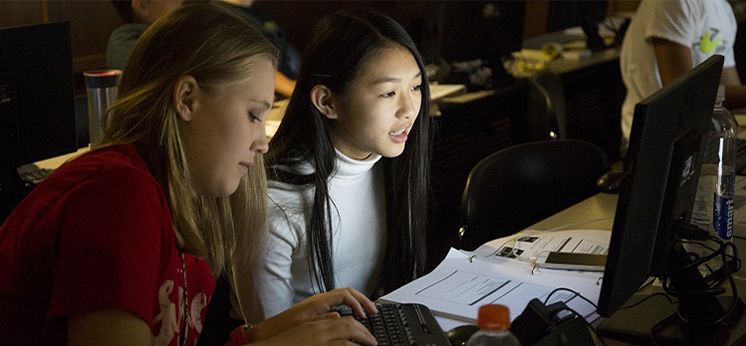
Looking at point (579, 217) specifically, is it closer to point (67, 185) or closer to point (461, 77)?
point (67, 185)

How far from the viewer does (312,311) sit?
131cm

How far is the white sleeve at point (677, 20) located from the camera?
2.83 meters

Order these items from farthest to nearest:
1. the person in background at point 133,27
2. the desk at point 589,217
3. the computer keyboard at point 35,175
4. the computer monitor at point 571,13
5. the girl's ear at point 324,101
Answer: the computer monitor at point 571,13 → the person in background at point 133,27 → the computer keyboard at point 35,175 → the desk at point 589,217 → the girl's ear at point 324,101

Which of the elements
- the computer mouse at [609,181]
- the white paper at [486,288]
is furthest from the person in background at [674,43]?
the white paper at [486,288]

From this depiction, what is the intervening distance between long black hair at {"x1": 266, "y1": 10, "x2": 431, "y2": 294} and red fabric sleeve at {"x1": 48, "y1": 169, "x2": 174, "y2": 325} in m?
0.69

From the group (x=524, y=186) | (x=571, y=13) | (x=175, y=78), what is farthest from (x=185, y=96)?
(x=571, y=13)

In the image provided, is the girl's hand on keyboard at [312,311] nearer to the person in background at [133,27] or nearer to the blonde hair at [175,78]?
the blonde hair at [175,78]

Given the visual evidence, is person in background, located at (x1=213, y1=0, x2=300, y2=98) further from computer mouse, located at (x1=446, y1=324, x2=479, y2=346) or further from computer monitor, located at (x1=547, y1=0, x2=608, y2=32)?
computer mouse, located at (x1=446, y1=324, x2=479, y2=346)

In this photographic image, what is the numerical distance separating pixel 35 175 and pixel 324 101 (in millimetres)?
1096

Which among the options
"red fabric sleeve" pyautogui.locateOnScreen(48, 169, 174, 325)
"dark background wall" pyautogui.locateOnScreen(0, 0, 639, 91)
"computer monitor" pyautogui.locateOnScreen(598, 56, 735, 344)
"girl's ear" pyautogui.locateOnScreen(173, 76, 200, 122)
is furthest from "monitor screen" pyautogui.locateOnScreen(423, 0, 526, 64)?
"red fabric sleeve" pyautogui.locateOnScreen(48, 169, 174, 325)

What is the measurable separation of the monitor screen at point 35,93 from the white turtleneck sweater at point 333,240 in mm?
749

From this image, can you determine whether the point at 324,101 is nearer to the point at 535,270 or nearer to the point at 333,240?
the point at 333,240

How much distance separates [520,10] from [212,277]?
117 inches

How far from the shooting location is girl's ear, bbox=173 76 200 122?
1.10m
